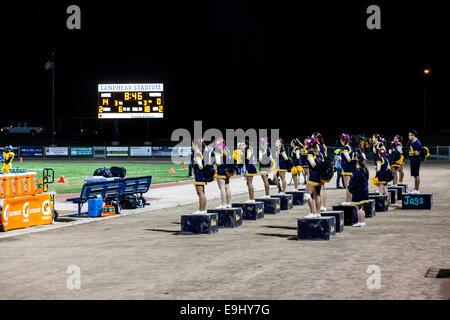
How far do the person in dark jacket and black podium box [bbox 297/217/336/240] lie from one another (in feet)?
7.46

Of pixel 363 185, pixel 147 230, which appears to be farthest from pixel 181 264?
pixel 363 185

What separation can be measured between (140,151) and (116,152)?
212 centimetres

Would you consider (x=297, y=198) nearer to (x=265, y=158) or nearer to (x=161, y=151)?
(x=265, y=158)

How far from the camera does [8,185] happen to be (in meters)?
13.9

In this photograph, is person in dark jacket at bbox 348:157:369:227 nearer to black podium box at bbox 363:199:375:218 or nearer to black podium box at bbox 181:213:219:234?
black podium box at bbox 363:199:375:218

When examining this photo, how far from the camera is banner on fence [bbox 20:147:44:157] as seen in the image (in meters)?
56.2

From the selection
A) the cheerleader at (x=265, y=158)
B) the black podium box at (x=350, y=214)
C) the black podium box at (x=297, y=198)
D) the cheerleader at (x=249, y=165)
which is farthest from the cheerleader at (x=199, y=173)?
the black podium box at (x=297, y=198)

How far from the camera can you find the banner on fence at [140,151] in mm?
55000

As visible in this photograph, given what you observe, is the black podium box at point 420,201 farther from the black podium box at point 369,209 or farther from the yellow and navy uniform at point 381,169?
the black podium box at point 369,209

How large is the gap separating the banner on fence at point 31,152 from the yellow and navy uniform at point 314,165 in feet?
154

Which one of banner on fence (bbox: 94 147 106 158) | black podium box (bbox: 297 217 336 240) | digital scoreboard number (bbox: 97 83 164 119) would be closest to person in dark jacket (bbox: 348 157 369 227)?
black podium box (bbox: 297 217 336 240)

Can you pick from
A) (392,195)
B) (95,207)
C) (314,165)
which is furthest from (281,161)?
(314,165)

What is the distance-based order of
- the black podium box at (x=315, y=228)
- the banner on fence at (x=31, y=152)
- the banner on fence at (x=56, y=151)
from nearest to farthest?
1. the black podium box at (x=315, y=228)
2. the banner on fence at (x=56, y=151)
3. the banner on fence at (x=31, y=152)
